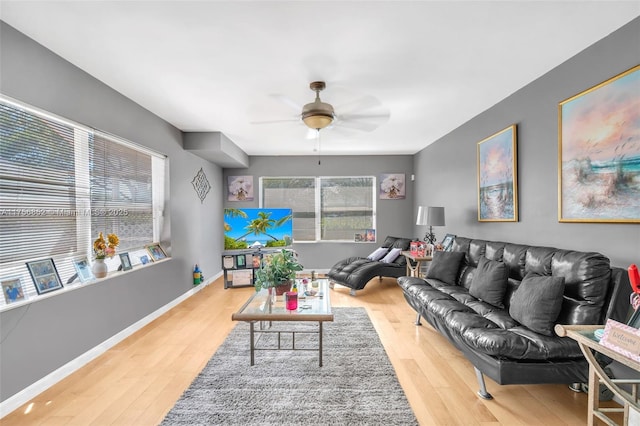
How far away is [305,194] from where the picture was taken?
253 inches

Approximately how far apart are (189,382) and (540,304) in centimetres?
257

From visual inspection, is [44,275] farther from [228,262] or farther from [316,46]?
[228,262]

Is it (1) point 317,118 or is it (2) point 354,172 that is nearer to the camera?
(1) point 317,118

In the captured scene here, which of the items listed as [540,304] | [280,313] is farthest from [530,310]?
[280,313]

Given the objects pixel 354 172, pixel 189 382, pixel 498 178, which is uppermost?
pixel 354 172

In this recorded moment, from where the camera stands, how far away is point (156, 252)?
3.92 m

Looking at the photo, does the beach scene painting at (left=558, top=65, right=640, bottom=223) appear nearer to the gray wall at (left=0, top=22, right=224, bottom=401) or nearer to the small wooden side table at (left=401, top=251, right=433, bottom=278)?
the small wooden side table at (left=401, top=251, right=433, bottom=278)

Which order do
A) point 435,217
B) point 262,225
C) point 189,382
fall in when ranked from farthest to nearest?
point 262,225 < point 435,217 < point 189,382

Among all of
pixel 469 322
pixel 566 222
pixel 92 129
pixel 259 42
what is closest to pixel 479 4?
pixel 259 42

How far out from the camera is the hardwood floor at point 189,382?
192 cm

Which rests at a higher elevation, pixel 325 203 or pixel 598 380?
pixel 325 203

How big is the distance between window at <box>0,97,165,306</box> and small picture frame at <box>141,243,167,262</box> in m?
0.25

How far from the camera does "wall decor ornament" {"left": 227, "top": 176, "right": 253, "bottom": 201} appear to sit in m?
6.33

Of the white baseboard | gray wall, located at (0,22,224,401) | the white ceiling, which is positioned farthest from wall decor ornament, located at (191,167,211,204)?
the white baseboard
